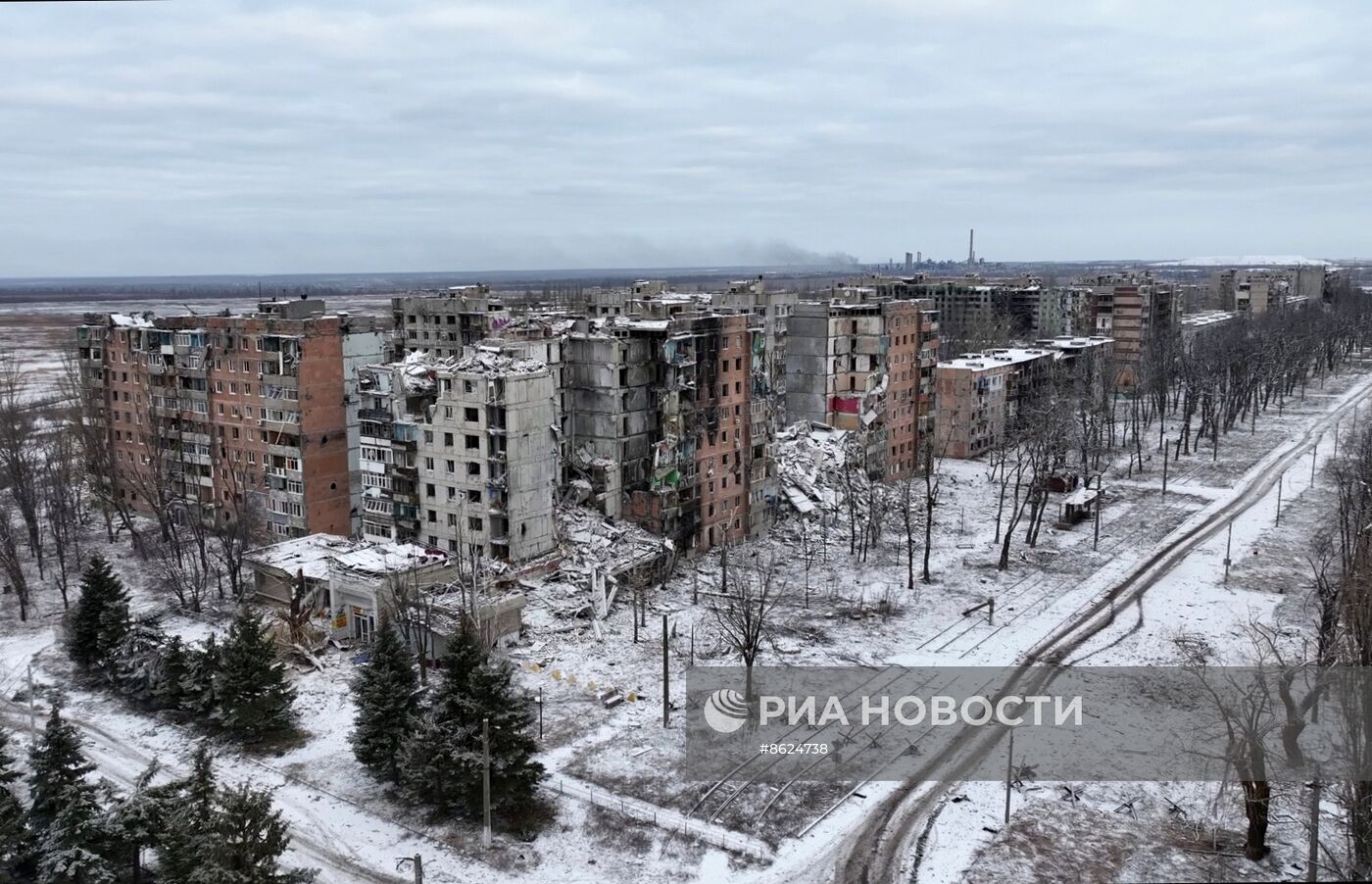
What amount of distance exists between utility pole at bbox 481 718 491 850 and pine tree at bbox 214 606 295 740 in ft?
33.7

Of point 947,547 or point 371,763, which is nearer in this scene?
point 371,763

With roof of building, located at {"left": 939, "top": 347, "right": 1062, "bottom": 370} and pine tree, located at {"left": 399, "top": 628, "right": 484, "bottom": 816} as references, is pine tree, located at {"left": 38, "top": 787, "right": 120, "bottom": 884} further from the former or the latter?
roof of building, located at {"left": 939, "top": 347, "right": 1062, "bottom": 370}

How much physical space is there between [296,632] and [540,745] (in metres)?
14.0

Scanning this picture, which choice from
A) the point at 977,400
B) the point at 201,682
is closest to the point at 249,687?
the point at 201,682

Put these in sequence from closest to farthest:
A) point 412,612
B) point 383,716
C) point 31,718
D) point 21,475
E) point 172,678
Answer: point 383,716
point 31,718
point 172,678
point 412,612
point 21,475

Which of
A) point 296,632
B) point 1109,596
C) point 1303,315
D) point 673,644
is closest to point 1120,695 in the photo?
point 1109,596

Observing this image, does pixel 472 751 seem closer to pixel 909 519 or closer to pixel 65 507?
pixel 909 519

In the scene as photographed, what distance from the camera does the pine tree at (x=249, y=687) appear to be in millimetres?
34969

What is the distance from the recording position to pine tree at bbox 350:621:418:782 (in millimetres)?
31922

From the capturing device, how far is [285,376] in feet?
185

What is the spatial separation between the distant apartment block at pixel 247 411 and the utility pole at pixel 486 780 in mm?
32073

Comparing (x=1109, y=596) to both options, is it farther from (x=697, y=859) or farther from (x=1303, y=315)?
(x=1303, y=315)

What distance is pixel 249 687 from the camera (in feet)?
115

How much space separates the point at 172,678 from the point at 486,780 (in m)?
15.6
